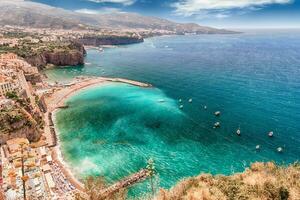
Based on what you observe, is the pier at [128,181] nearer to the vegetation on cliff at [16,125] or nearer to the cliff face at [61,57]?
the vegetation on cliff at [16,125]

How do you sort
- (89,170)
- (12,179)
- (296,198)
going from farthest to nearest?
(89,170) < (12,179) < (296,198)

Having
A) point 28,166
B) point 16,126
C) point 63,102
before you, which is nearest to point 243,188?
point 28,166

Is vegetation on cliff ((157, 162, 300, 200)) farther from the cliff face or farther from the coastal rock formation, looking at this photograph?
the cliff face

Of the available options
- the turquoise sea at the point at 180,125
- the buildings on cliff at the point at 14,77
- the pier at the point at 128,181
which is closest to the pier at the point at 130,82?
the turquoise sea at the point at 180,125

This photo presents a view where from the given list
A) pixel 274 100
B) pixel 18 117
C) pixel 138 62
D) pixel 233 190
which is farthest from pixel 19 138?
pixel 138 62

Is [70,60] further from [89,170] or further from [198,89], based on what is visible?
[89,170]
